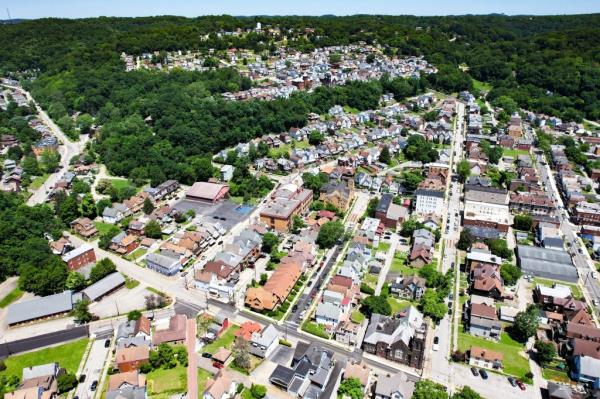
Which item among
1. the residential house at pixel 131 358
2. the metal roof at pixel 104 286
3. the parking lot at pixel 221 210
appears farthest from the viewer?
the parking lot at pixel 221 210

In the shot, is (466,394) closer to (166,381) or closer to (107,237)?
(166,381)

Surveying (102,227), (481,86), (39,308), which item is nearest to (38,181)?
(102,227)

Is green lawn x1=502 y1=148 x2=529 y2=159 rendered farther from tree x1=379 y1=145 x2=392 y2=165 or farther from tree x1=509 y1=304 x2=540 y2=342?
tree x1=509 y1=304 x2=540 y2=342

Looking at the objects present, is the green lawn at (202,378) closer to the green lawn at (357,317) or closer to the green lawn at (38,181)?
the green lawn at (357,317)

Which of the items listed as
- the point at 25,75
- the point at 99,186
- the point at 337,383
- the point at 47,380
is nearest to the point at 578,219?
the point at 337,383

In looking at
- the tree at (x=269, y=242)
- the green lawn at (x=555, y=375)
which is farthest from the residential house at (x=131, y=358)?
the green lawn at (x=555, y=375)

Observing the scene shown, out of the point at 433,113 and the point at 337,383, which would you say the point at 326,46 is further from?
the point at 337,383
